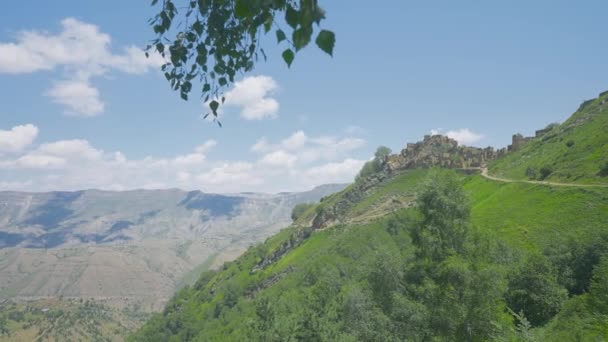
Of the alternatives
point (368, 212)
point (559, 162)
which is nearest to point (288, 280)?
point (368, 212)

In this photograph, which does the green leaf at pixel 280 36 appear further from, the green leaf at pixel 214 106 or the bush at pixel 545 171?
the bush at pixel 545 171

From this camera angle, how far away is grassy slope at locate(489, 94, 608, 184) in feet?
235

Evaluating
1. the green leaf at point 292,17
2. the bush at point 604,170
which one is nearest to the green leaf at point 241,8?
the green leaf at point 292,17

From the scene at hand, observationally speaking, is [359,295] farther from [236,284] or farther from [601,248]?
[236,284]

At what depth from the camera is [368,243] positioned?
95312 millimetres

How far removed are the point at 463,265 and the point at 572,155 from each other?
6785 centimetres

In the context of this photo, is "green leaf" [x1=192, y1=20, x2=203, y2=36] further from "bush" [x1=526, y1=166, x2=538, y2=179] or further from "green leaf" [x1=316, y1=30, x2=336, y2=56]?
"bush" [x1=526, y1=166, x2=538, y2=179]

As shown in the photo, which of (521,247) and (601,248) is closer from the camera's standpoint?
(601,248)

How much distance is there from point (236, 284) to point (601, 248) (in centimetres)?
12305

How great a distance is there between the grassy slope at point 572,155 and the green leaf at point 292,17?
76.0 m

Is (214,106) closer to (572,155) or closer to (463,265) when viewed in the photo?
(463,265)

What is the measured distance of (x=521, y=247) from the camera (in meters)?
58.3

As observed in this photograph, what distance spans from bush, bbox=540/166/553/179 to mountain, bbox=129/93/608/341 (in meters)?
0.72

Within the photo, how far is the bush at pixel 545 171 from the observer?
82.3 m
